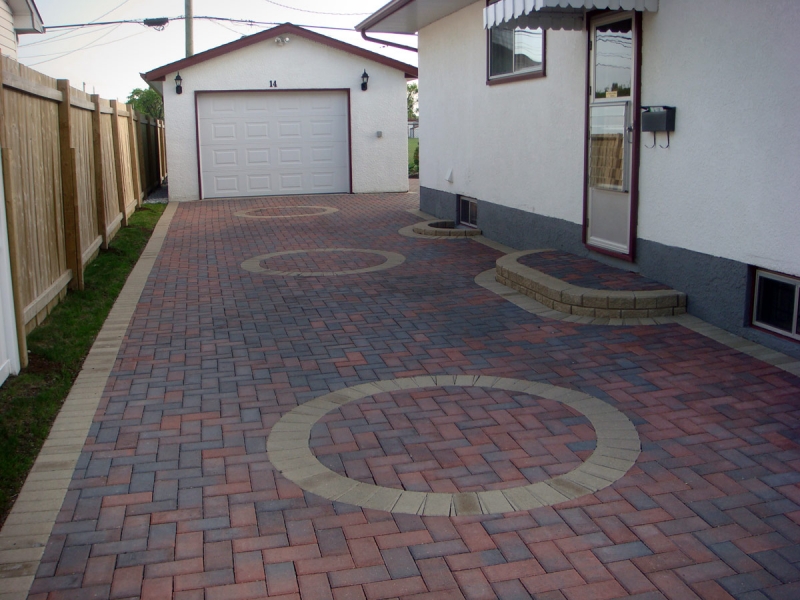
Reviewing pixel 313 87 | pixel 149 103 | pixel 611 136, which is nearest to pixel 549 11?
pixel 611 136

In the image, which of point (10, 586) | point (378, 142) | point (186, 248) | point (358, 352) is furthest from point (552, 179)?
point (378, 142)

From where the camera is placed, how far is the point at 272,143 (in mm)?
20328

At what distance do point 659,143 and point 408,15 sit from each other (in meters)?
7.55

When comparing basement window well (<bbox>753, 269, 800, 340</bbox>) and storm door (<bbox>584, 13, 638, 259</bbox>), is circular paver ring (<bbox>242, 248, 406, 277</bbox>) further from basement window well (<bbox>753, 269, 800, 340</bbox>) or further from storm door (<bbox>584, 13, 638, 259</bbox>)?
basement window well (<bbox>753, 269, 800, 340</bbox>)

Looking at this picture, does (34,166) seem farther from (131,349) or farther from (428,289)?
(428,289)

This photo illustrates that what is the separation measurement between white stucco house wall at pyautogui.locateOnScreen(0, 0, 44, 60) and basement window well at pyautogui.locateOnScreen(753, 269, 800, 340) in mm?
16011

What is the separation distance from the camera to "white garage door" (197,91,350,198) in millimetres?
20047

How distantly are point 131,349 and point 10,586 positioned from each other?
12.0 feet

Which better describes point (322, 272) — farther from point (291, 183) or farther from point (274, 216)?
point (291, 183)

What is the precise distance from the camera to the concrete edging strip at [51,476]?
11.4 feet

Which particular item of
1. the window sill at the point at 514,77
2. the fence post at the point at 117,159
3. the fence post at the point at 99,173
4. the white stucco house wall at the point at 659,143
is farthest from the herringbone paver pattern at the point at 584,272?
the fence post at the point at 117,159

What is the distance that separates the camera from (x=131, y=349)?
683 cm

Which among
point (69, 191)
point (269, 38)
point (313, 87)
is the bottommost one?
point (69, 191)

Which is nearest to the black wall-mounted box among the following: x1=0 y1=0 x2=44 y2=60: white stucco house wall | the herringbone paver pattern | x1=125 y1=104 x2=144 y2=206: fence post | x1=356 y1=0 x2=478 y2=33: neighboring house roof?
the herringbone paver pattern
